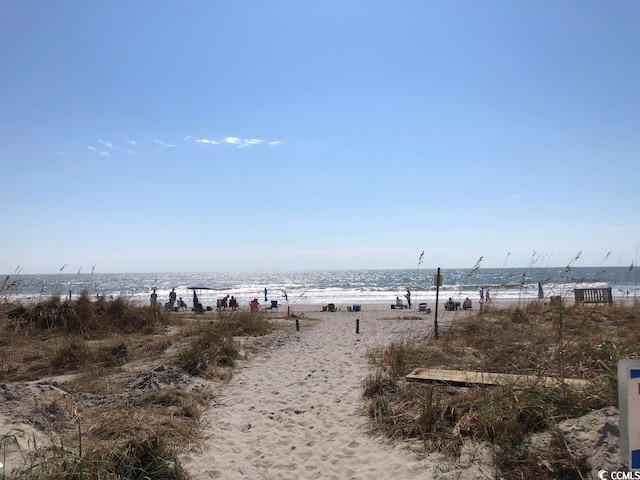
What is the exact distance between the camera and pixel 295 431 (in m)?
5.54

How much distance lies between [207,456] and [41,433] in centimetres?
172

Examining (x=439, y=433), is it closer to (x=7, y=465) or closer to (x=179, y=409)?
(x=179, y=409)

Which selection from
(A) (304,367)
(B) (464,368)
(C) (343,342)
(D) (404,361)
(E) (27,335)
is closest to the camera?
(B) (464,368)

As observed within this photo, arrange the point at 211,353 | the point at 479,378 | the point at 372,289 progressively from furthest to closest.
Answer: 1. the point at 372,289
2. the point at 211,353
3. the point at 479,378

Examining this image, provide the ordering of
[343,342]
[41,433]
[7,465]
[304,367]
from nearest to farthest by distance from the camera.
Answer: [7,465]
[41,433]
[304,367]
[343,342]

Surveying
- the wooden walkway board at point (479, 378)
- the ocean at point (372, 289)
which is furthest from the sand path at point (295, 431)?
the ocean at point (372, 289)

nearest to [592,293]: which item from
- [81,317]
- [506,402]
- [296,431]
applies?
[506,402]

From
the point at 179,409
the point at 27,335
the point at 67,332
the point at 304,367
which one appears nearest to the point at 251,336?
the point at 304,367

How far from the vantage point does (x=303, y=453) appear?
487cm

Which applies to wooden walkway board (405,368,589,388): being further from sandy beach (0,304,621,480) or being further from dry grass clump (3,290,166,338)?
dry grass clump (3,290,166,338)

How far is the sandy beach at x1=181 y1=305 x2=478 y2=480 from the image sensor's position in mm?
4371

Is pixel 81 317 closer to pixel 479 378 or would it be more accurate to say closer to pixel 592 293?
pixel 479 378

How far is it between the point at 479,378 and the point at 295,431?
100 inches

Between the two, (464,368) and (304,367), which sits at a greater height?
(464,368)
